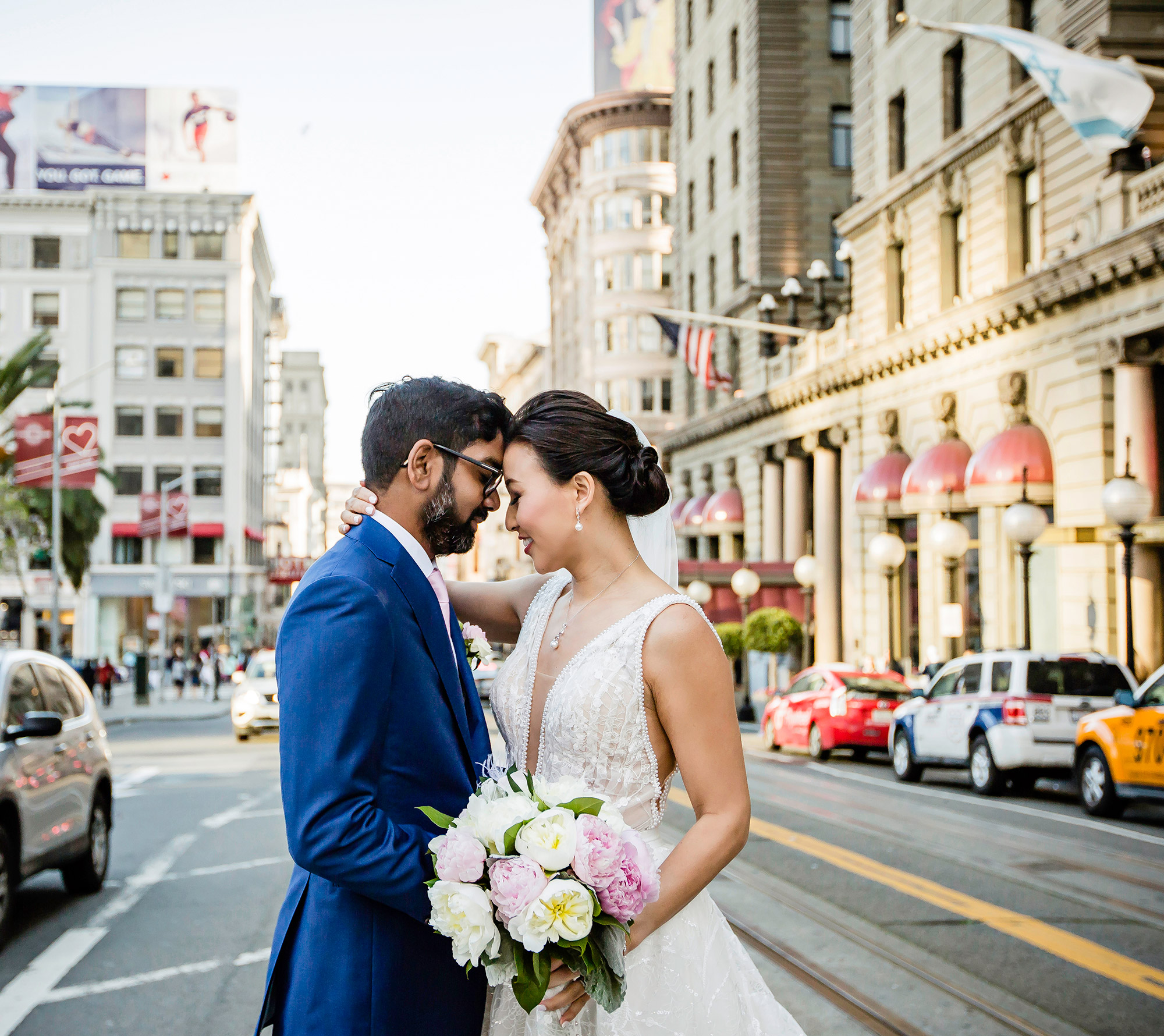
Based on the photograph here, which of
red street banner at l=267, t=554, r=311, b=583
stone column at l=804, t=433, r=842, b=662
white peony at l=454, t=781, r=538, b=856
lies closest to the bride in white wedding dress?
white peony at l=454, t=781, r=538, b=856

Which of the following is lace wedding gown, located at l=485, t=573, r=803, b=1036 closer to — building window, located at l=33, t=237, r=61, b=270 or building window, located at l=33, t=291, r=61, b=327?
building window, located at l=33, t=291, r=61, b=327

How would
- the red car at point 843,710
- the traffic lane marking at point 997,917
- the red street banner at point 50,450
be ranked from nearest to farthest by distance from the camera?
1. the traffic lane marking at point 997,917
2. the red car at point 843,710
3. the red street banner at point 50,450

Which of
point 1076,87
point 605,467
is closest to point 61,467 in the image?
point 1076,87

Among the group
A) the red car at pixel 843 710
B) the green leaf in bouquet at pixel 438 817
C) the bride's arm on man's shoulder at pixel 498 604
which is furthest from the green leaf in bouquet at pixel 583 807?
the red car at pixel 843 710

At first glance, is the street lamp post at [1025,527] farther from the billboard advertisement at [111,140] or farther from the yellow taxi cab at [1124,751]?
the billboard advertisement at [111,140]

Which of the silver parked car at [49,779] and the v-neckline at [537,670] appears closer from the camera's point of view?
the v-neckline at [537,670]

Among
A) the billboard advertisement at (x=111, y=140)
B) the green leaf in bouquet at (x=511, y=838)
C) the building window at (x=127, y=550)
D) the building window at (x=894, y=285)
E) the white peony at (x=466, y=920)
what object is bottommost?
the white peony at (x=466, y=920)

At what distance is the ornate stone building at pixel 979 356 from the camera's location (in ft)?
Answer: 81.6

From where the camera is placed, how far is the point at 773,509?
45438 mm

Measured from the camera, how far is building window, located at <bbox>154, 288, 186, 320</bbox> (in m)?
72.6

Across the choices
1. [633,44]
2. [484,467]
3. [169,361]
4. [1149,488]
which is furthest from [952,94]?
[633,44]

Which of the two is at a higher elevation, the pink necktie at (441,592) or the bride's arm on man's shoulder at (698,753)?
the pink necktie at (441,592)

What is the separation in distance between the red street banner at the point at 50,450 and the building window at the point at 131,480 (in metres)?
37.3

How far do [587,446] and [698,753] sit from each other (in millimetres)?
850
